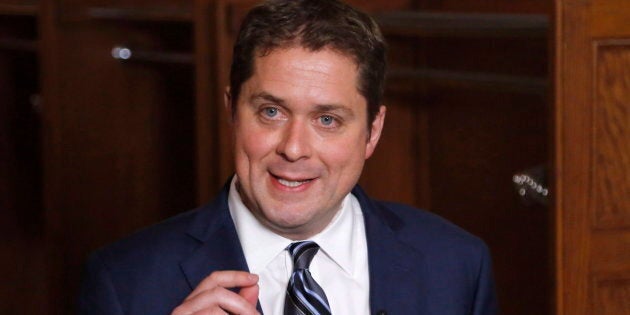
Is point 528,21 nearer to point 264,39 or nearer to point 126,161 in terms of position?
point 264,39

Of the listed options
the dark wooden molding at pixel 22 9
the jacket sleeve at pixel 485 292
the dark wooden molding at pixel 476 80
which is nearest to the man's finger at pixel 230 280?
the jacket sleeve at pixel 485 292

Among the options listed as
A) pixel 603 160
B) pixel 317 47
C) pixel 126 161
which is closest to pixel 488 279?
pixel 603 160

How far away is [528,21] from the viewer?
2.78 metres

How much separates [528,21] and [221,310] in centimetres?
Result: 127

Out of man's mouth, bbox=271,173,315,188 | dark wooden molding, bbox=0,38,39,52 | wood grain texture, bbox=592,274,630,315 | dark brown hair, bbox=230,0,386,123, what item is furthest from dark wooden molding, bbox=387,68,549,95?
dark wooden molding, bbox=0,38,39,52

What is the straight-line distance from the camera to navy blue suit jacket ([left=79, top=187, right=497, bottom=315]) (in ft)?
6.62

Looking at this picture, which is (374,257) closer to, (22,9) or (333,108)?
(333,108)

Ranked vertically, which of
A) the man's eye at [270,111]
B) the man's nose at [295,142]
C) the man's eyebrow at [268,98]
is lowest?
the man's nose at [295,142]

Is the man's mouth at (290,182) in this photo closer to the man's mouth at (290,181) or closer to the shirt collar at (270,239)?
the man's mouth at (290,181)

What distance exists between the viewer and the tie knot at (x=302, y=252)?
6.66 feet

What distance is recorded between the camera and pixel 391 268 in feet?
6.92

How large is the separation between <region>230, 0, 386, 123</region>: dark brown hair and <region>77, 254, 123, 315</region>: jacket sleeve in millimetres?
351

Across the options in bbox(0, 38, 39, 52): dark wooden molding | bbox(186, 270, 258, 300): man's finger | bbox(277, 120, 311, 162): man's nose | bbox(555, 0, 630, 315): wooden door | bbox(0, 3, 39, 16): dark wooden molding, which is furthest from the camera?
bbox(0, 38, 39, 52): dark wooden molding

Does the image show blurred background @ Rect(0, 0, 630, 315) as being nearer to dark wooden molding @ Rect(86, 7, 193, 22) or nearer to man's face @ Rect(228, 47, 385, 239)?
dark wooden molding @ Rect(86, 7, 193, 22)
